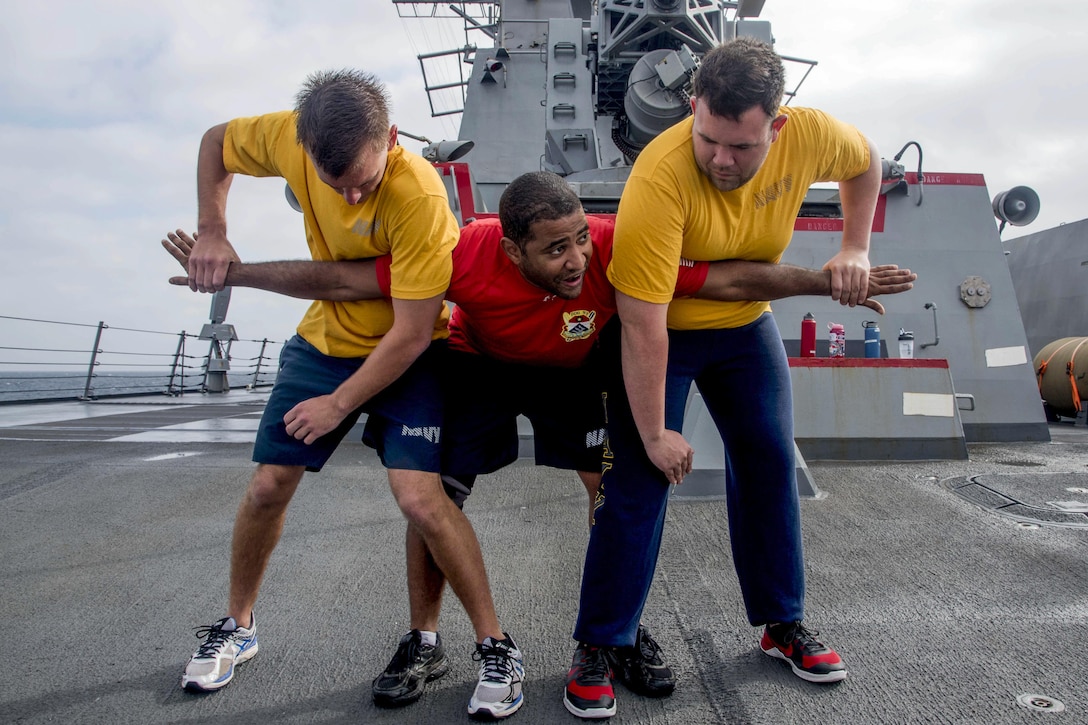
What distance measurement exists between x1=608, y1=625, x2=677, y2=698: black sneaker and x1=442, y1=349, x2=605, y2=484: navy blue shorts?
0.55 metres

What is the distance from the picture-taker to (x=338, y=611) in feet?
8.63

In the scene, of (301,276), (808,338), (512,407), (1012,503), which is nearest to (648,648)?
(512,407)

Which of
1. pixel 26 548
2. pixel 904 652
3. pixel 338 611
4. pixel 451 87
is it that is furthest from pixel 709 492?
pixel 451 87

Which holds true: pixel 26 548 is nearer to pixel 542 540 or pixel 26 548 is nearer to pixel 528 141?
pixel 542 540

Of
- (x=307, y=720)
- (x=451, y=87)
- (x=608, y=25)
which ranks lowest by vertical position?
(x=307, y=720)

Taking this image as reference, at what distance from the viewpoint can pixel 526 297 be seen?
213 centimetres

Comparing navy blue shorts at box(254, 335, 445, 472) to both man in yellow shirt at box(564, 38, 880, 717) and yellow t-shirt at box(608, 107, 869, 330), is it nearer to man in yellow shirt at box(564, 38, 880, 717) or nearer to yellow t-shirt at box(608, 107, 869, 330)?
man in yellow shirt at box(564, 38, 880, 717)

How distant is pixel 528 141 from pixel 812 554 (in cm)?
750

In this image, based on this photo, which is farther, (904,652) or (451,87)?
(451,87)

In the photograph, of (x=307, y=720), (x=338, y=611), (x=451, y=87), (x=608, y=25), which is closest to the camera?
(x=307, y=720)

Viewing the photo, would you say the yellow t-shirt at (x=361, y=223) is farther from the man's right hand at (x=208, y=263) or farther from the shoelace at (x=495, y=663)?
the shoelace at (x=495, y=663)

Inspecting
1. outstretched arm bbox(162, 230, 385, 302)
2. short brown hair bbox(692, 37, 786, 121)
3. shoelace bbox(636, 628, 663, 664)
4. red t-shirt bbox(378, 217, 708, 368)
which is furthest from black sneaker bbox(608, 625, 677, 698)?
short brown hair bbox(692, 37, 786, 121)

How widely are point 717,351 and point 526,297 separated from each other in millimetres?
582

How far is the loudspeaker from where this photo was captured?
7.05m
